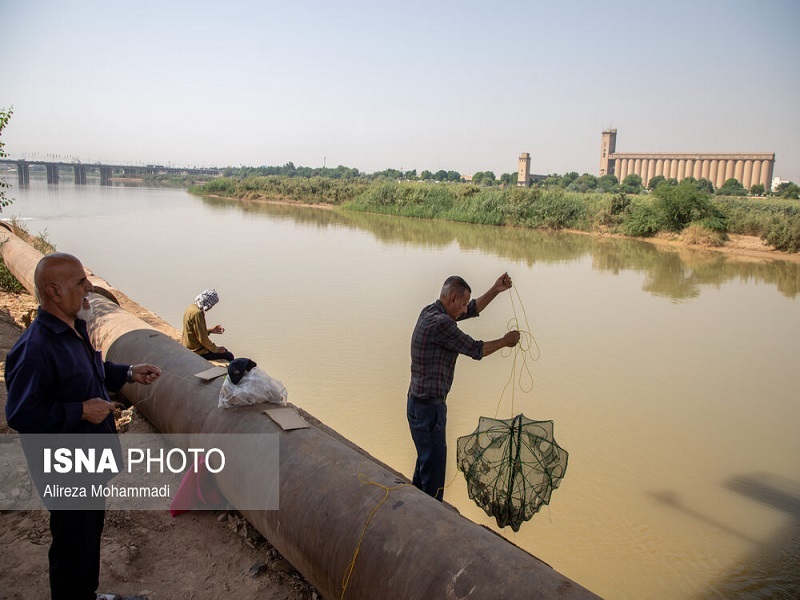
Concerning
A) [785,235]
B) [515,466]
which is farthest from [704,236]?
[515,466]

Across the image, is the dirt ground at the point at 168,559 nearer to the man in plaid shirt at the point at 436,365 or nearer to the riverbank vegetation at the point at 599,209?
the man in plaid shirt at the point at 436,365

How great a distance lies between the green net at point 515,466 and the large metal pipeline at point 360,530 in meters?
0.83

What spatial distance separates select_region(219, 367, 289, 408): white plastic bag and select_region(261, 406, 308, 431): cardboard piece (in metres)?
0.12

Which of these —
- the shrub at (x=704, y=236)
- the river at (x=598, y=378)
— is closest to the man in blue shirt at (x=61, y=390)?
the river at (x=598, y=378)

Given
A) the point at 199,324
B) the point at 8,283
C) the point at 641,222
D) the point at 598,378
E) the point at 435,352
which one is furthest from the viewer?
the point at 641,222

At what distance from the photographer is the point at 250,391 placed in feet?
12.5

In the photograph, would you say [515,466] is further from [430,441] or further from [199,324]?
[199,324]

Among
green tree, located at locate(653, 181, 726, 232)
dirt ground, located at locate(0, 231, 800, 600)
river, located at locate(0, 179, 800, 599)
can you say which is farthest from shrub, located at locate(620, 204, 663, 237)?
dirt ground, located at locate(0, 231, 800, 600)

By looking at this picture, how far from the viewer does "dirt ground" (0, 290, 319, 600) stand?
3180 mm

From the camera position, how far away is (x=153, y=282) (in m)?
15.1

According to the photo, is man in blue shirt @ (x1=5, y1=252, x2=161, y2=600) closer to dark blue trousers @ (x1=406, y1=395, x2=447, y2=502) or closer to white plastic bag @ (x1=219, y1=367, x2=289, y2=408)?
white plastic bag @ (x1=219, y1=367, x2=289, y2=408)

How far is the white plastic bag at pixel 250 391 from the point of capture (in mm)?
3795

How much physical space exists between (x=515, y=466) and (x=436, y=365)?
82 cm

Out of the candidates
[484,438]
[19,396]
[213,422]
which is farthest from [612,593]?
[19,396]
